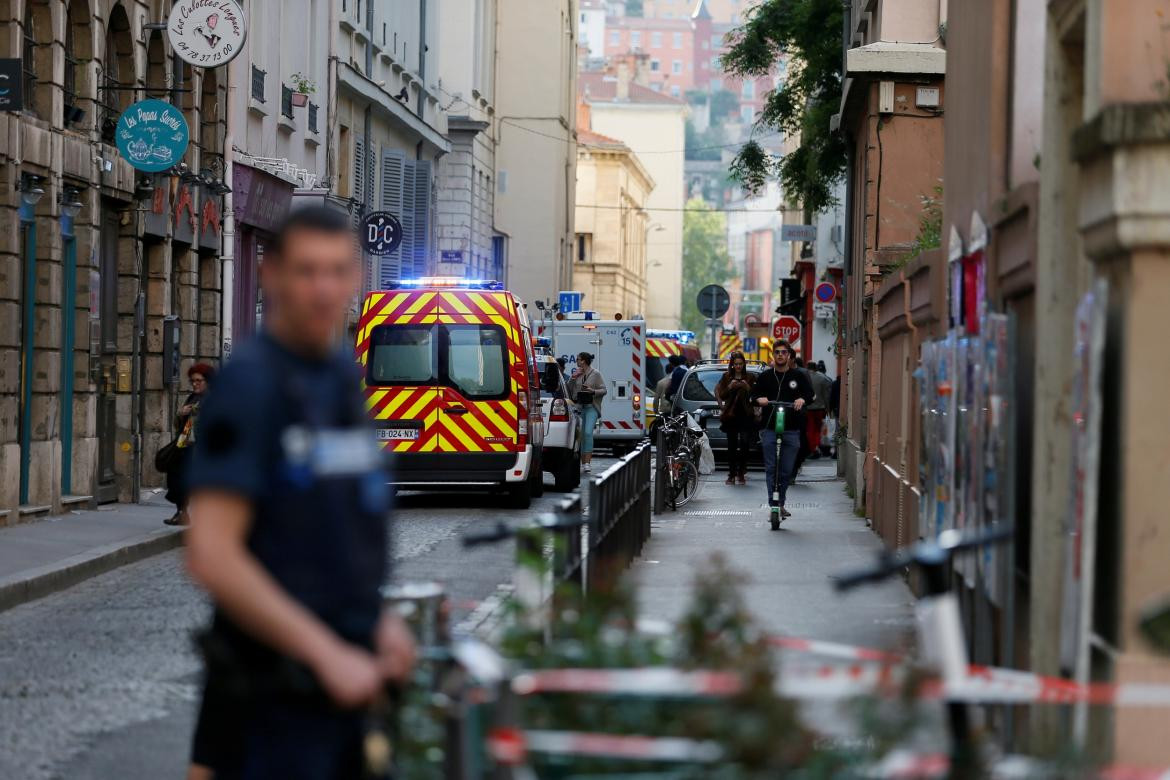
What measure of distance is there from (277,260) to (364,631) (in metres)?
0.68

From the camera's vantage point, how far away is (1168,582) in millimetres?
6336

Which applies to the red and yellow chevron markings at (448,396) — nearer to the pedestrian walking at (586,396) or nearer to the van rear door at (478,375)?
the van rear door at (478,375)

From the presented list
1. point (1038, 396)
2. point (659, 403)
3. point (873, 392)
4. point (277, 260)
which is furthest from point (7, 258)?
point (659, 403)

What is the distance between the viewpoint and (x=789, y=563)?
53.7ft

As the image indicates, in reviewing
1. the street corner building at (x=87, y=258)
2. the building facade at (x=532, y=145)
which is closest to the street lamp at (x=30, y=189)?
the street corner building at (x=87, y=258)

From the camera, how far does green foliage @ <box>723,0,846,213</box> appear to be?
36.6 m

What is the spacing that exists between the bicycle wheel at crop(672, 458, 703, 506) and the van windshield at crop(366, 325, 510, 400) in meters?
2.55

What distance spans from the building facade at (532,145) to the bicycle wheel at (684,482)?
146 feet

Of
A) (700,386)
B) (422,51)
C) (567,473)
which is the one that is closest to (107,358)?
(567,473)

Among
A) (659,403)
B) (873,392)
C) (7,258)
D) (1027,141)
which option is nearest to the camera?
(1027,141)

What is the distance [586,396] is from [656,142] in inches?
4720

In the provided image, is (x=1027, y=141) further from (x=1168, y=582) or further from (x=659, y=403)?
(x=659, y=403)

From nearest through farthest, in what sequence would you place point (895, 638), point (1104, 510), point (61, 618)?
point (1104, 510), point (895, 638), point (61, 618)

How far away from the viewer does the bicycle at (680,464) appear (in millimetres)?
23922
